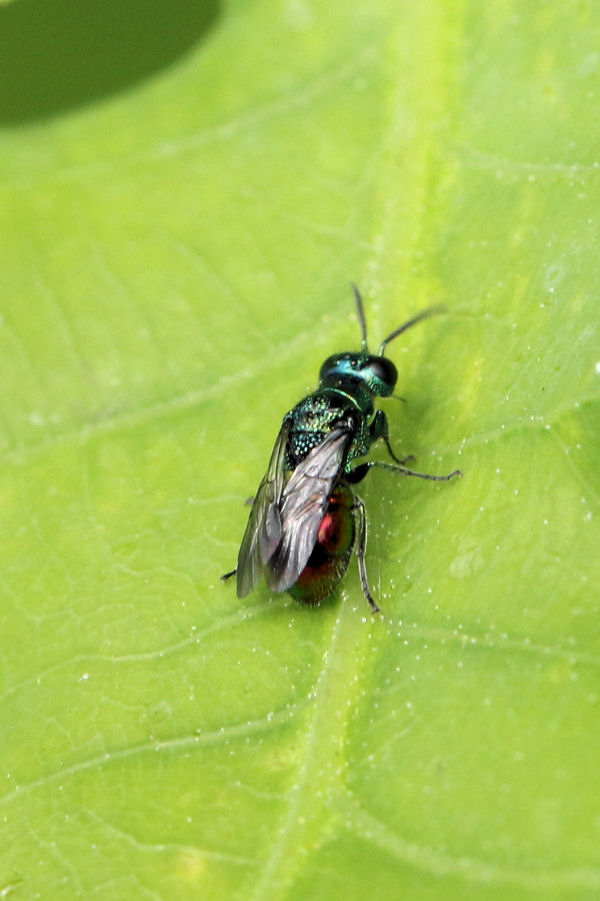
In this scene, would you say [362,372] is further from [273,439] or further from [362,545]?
[362,545]

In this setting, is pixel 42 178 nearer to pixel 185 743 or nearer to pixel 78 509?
pixel 78 509

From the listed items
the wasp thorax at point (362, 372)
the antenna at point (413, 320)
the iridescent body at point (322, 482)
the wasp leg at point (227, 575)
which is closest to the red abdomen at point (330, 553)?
the iridescent body at point (322, 482)

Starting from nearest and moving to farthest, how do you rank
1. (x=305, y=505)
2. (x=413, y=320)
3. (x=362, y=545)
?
(x=362, y=545) < (x=305, y=505) < (x=413, y=320)

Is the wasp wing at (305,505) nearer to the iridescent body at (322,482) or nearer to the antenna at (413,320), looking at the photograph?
the iridescent body at (322,482)

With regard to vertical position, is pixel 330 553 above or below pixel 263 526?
below

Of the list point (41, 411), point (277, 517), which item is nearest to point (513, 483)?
point (277, 517)

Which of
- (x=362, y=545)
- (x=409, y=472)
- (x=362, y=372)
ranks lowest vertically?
(x=362, y=545)

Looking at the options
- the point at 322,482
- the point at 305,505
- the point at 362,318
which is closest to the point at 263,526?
the point at 305,505

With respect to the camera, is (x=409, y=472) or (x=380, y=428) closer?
(x=409, y=472)
